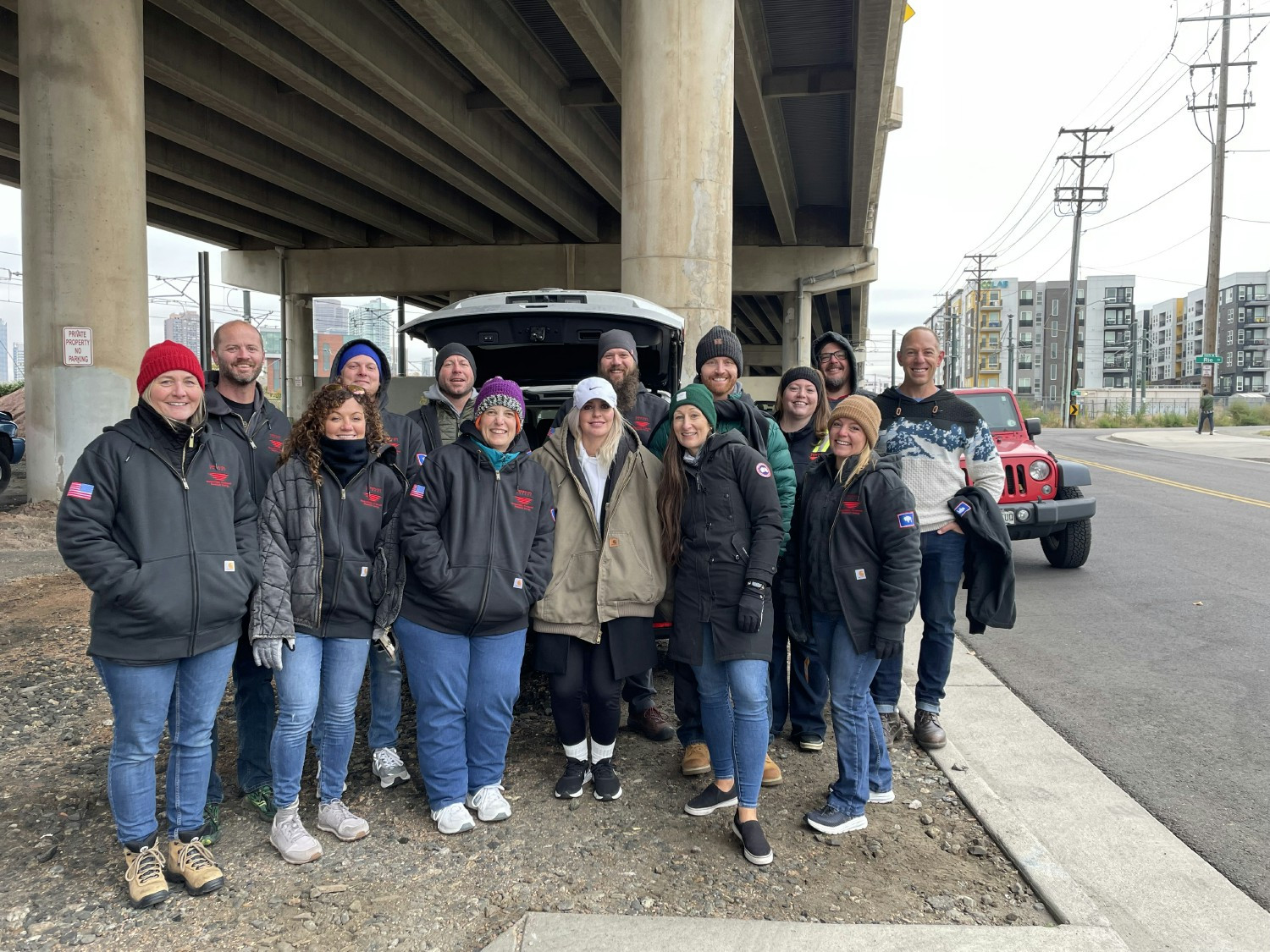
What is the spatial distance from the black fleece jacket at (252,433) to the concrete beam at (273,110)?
14661mm

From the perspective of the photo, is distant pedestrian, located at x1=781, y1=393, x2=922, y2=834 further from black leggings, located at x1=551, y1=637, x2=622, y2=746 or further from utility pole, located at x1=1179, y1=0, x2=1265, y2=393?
utility pole, located at x1=1179, y1=0, x2=1265, y2=393

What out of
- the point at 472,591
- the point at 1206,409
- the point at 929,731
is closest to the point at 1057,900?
the point at 929,731

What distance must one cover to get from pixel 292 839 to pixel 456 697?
2.64ft

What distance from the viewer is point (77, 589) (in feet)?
26.9

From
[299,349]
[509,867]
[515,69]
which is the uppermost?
[515,69]

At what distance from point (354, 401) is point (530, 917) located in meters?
2.06

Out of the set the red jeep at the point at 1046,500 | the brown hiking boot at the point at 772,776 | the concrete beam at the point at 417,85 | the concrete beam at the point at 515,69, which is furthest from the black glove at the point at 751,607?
the concrete beam at the point at 417,85

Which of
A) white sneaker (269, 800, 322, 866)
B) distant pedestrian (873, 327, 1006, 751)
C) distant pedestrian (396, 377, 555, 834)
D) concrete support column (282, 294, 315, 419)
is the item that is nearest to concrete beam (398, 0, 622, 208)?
distant pedestrian (873, 327, 1006, 751)

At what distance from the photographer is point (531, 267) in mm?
29672

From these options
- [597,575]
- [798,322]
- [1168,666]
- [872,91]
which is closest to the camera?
[597,575]

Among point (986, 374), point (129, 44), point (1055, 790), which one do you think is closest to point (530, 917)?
point (1055, 790)

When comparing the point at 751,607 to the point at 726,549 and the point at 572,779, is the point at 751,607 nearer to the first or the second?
the point at 726,549

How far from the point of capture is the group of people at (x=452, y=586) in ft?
10.5

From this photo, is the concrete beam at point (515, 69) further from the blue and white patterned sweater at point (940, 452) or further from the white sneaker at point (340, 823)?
the white sneaker at point (340, 823)
